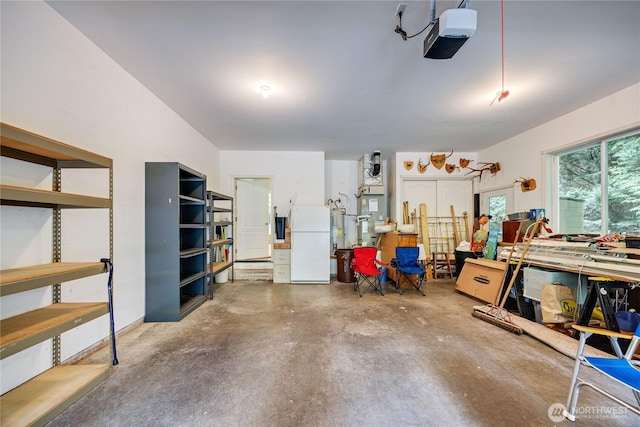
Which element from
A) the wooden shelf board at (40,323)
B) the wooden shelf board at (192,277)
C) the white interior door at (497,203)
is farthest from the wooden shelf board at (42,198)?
the white interior door at (497,203)

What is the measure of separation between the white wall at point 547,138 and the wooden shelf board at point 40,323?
5729 millimetres

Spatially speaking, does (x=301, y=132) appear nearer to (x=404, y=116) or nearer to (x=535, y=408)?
(x=404, y=116)

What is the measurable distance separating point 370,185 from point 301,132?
2.12 meters

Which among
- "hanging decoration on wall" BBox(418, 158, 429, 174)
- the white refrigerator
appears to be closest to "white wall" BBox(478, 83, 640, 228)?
"hanging decoration on wall" BBox(418, 158, 429, 174)

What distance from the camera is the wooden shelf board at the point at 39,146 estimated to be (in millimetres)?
1279

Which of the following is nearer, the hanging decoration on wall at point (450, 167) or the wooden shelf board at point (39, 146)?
the wooden shelf board at point (39, 146)

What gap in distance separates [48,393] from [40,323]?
1.69 feet

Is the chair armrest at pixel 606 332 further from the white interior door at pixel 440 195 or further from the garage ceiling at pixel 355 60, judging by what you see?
the white interior door at pixel 440 195

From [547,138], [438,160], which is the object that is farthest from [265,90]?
[547,138]

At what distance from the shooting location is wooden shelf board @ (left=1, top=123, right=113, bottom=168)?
1279 mm

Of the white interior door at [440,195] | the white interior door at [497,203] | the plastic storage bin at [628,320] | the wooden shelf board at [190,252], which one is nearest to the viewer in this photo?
the plastic storage bin at [628,320]

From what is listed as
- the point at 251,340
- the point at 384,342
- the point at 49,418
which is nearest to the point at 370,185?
the point at 384,342

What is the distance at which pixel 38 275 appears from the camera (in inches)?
54.1

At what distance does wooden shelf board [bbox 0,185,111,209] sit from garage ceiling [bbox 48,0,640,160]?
1455 millimetres
